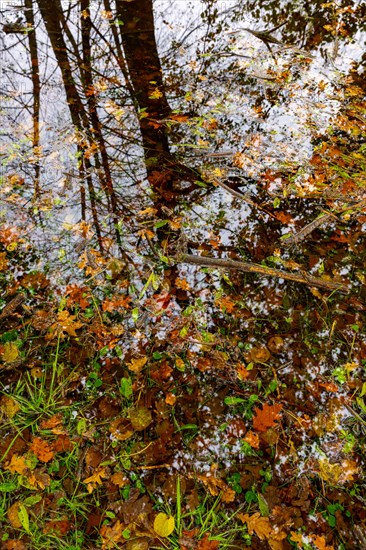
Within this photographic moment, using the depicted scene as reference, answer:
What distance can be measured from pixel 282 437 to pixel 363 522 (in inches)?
19.0

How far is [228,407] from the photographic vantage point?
6.40 feet

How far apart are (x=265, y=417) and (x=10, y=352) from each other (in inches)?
55.8

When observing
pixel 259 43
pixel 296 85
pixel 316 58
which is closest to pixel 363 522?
pixel 296 85

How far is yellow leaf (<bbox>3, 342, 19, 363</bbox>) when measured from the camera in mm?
1986

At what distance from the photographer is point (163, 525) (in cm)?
159

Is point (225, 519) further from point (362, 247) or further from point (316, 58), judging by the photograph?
point (316, 58)

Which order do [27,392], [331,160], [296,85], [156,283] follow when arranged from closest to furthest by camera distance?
[27,392]
[156,283]
[331,160]
[296,85]

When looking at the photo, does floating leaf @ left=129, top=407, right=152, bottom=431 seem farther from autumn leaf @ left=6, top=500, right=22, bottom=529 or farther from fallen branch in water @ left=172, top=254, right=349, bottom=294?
fallen branch in water @ left=172, top=254, right=349, bottom=294

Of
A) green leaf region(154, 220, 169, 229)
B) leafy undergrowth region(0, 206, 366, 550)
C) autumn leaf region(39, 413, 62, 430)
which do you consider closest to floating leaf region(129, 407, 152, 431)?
leafy undergrowth region(0, 206, 366, 550)

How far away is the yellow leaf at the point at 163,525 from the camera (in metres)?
1.57

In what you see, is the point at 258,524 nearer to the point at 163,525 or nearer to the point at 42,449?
the point at 163,525

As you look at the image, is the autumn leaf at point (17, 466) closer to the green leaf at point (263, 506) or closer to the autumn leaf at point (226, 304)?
the green leaf at point (263, 506)

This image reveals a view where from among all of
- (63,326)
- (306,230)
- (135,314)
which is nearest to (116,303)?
(135,314)

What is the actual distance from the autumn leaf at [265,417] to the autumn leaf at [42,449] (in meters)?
1.02
